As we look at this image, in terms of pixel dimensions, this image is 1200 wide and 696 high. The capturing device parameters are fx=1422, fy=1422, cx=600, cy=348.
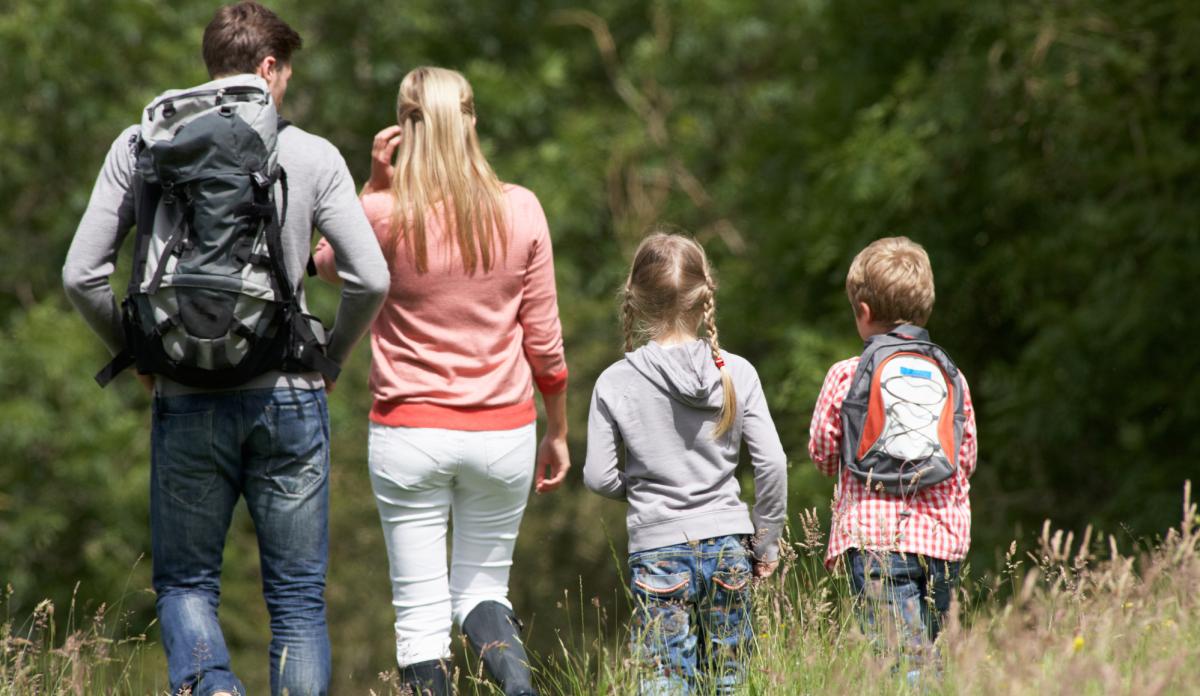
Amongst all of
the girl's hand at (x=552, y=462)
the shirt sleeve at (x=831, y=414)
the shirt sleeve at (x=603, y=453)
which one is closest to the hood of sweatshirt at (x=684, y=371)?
the shirt sleeve at (x=603, y=453)

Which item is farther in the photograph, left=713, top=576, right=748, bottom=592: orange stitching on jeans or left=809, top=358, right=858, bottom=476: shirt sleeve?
left=809, top=358, right=858, bottom=476: shirt sleeve

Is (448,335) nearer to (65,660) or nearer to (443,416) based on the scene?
(443,416)

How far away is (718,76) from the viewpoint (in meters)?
16.0

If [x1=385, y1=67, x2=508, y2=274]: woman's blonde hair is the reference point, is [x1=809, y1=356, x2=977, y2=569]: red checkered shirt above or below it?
below

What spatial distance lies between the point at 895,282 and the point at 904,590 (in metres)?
0.78

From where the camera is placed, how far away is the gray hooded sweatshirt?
3543mm

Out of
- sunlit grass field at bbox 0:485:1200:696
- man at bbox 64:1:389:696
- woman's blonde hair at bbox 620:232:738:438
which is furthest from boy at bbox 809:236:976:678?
man at bbox 64:1:389:696

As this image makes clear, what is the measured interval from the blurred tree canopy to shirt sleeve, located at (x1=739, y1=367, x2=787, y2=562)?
1.36 meters

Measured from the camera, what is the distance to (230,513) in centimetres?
346

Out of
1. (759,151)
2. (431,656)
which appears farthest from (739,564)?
(759,151)

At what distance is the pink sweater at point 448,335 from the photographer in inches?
149

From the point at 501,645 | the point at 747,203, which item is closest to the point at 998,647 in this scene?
the point at 501,645

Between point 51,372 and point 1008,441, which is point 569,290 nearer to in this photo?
point 51,372

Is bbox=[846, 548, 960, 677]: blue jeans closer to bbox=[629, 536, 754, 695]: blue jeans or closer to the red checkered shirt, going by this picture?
the red checkered shirt
